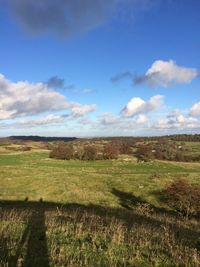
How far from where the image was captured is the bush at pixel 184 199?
36062 mm

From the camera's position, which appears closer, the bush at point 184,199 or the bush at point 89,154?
the bush at point 184,199

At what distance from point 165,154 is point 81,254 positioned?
122718 mm

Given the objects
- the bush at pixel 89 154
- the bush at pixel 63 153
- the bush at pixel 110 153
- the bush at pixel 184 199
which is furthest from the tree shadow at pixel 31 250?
the bush at pixel 63 153

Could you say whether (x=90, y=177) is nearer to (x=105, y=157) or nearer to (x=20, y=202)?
(x=20, y=202)

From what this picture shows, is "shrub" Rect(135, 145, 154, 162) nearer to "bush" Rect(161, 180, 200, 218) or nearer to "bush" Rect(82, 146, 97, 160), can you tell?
"bush" Rect(82, 146, 97, 160)

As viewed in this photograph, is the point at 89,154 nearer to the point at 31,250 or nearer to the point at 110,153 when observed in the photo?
the point at 110,153

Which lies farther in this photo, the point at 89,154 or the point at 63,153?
the point at 63,153

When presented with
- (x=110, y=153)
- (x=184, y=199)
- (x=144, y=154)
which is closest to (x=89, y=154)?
(x=110, y=153)

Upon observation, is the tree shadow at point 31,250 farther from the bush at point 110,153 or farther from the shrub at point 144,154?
the bush at point 110,153

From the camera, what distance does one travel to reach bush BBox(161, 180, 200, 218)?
36062 mm

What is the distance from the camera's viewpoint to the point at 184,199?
1475 inches

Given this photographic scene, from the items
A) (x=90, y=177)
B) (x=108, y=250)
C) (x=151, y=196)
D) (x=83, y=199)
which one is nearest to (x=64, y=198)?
(x=83, y=199)

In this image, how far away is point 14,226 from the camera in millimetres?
13023

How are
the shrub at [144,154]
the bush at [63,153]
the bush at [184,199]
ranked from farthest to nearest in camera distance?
the bush at [63,153]
the shrub at [144,154]
the bush at [184,199]
